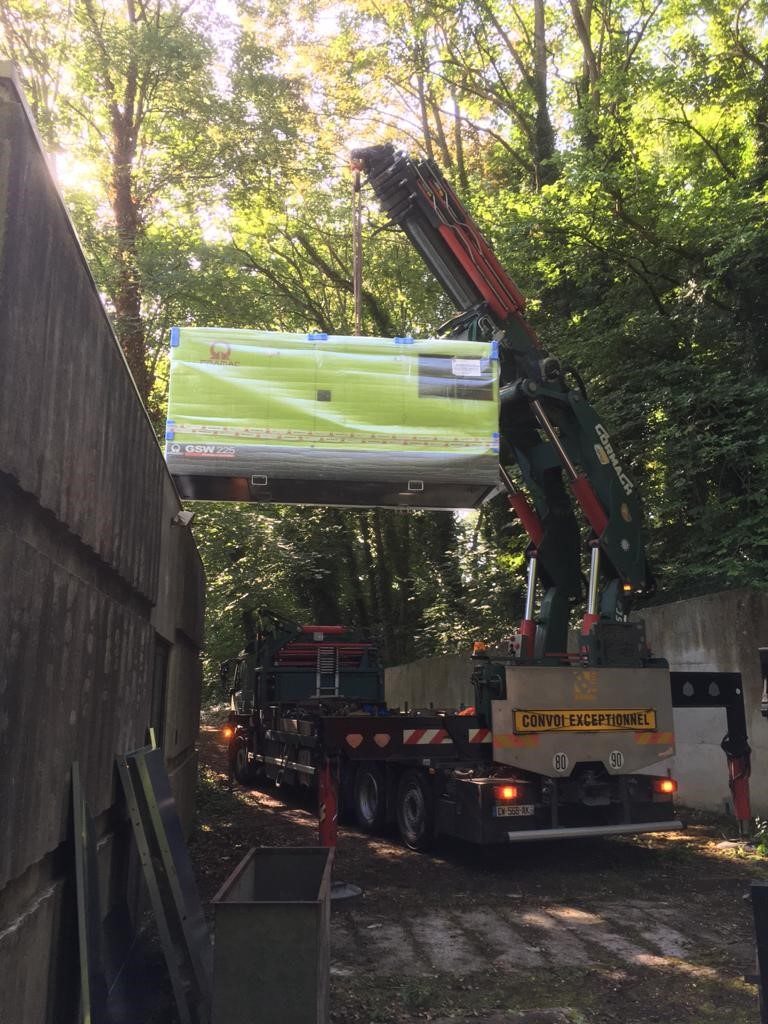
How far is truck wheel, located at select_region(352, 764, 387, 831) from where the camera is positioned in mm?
9539

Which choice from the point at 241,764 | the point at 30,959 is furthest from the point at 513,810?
the point at 241,764

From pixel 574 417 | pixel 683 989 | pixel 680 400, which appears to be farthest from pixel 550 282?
pixel 683 989

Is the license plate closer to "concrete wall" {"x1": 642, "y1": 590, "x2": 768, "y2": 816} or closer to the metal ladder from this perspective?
"concrete wall" {"x1": 642, "y1": 590, "x2": 768, "y2": 816}

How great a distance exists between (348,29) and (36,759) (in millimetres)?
20729

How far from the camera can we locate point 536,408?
8.53 m

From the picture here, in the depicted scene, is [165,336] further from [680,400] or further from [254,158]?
[680,400]

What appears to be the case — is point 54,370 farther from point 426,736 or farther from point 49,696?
point 426,736

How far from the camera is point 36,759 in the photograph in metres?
2.92

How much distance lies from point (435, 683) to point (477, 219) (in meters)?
9.46

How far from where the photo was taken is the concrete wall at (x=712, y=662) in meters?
9.25

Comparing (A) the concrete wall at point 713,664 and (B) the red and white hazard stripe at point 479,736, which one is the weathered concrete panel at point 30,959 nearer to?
(B) the red and white hazard stripe at point 479,736

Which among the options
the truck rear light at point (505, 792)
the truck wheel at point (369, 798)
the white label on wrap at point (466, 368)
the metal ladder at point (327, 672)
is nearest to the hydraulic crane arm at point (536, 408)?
the truck rear light at point (505, 792)

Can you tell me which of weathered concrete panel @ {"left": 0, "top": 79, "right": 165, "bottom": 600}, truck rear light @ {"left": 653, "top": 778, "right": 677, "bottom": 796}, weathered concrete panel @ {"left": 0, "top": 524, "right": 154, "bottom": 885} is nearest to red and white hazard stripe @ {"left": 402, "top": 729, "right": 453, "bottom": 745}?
truck rear light @ {"left": 653, "top": 778, "right": 677, "bottom": 796}

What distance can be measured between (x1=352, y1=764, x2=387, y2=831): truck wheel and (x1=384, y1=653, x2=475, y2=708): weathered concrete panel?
3.41 metres
